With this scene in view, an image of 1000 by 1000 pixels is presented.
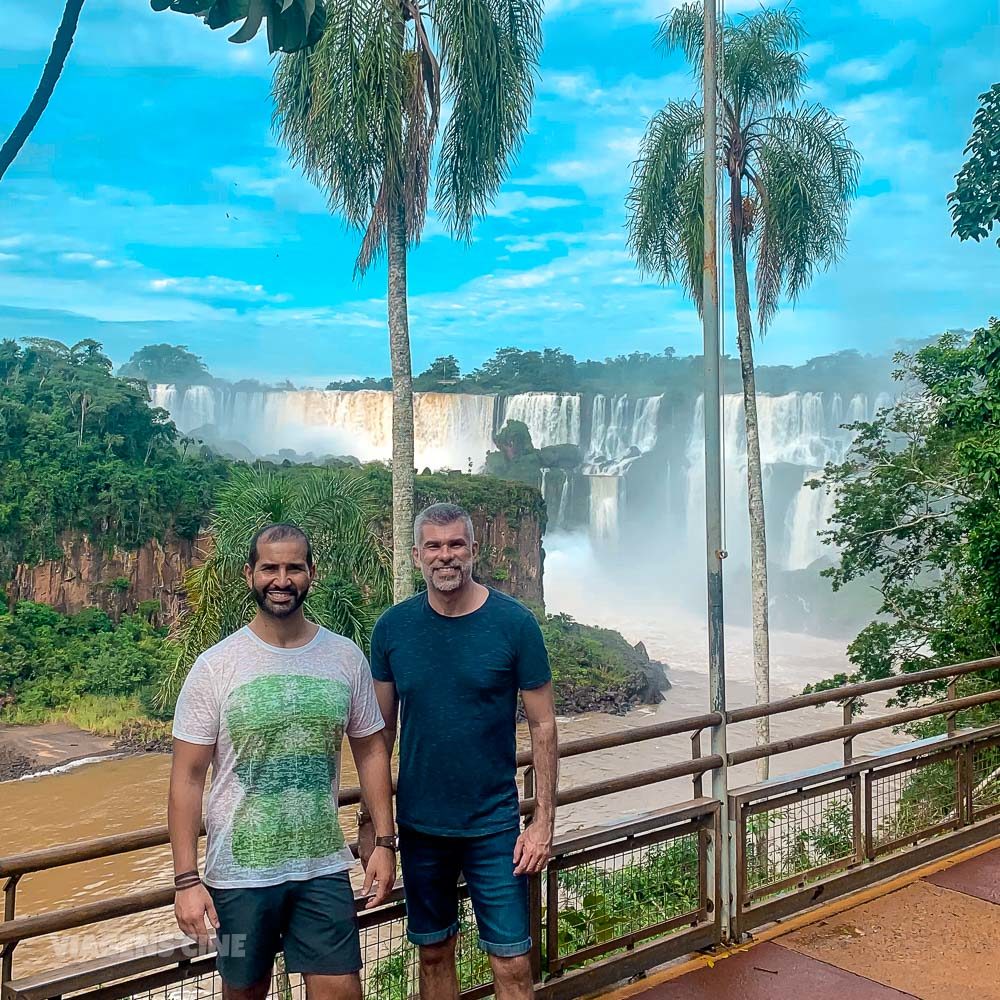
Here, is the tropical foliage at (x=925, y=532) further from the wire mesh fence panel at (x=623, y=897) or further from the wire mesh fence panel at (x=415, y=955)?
the wire mesh fence panel at (x=415, y=955)

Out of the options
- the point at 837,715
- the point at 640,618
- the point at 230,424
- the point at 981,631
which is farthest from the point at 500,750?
the point at 230,424

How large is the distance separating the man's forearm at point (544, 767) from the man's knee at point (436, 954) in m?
0.37

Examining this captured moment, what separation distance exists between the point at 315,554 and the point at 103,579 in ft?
55.4

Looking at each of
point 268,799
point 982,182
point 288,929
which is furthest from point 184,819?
point 982,182

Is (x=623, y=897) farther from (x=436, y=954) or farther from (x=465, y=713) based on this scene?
(x=465, y=713)

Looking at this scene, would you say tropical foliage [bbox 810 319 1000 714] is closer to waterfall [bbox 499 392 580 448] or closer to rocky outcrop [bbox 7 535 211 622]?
rocky outcrop [bbox 7 535 211 622]

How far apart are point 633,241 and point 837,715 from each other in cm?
1299

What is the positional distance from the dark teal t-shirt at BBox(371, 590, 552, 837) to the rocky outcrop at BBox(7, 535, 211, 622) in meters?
25.2

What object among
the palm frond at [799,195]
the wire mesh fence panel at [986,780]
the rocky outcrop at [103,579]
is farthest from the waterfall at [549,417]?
the wire mesh fence panel at [986,780]

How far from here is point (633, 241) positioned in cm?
1542

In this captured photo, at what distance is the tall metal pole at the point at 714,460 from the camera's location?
2.97 meters

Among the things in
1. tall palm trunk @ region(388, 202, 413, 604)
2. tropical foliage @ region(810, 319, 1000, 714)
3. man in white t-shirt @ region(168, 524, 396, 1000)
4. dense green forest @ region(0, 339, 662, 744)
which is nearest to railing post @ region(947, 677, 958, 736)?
man in white t-shirt @ region(168, 524, 396, 1000)

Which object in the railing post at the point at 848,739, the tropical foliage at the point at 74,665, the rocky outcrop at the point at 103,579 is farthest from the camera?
the rocky outcrop at the point at 103,579

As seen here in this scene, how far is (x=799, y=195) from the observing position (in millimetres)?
14984
